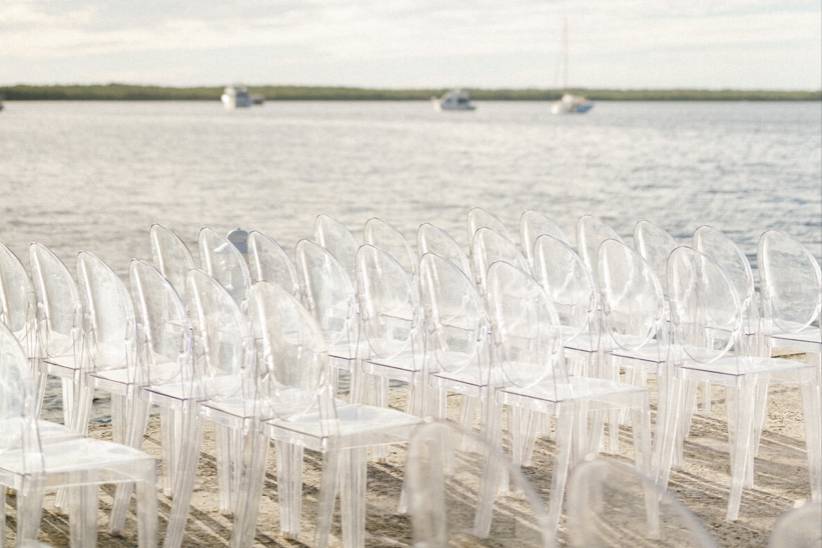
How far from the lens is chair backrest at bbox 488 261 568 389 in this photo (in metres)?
4.21

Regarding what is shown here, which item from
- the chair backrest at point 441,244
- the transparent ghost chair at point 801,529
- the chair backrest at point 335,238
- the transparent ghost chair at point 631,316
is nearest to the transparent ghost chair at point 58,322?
the chair backrest at point 335,238

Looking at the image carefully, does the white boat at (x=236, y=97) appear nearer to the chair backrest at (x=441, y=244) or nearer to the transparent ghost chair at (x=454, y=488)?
the chair backrest at (x=441, y=244)

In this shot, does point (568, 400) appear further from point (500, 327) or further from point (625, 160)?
point (625, 160)

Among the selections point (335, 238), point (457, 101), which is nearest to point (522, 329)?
point (335, 238)

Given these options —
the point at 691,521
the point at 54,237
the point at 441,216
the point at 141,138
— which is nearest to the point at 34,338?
the point at 691,521

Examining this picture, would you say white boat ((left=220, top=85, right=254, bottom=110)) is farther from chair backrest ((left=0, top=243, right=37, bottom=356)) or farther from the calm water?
chair backrest ((left=0, top=243, right=37, bottom=356))

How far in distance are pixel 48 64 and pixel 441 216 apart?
892 inches

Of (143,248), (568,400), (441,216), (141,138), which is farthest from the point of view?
(141,138)

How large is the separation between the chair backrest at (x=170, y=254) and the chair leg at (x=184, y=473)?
1.12 m

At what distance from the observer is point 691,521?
2072 mm

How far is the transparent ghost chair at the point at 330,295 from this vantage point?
15.8 feet

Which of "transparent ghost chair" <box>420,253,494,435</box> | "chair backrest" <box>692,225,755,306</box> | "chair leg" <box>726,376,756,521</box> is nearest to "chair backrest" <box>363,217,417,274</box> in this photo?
"transparent ghost chair" <box>420,253,494,435</box>

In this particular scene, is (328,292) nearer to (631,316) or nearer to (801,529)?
(631,316)

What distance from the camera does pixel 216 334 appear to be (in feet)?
13.3
